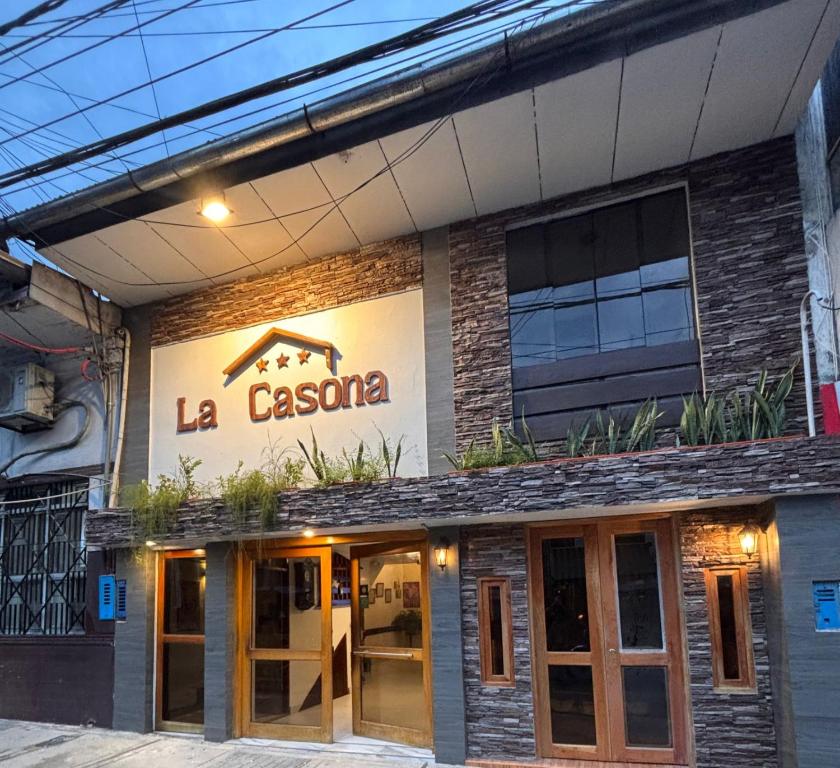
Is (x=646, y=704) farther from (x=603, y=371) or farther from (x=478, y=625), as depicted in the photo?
(x=603, y=371)

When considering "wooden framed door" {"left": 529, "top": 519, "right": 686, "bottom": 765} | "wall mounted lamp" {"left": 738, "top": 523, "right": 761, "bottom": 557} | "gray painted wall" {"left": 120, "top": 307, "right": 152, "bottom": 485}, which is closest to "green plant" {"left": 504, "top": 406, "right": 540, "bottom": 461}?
"wooden framed door" {"left": 529, "top": 519, "right": 686, "bottom": 765}

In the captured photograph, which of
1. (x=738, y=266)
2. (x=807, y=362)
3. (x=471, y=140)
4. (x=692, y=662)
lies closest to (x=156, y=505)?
(x=471, y=140)

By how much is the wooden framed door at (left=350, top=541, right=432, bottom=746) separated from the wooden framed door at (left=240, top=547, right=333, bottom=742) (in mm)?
344

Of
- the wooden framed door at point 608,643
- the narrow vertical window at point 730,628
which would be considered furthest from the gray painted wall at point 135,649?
the narrow vertical window at point 730,628

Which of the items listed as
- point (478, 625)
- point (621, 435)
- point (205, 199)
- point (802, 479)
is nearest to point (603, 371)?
point (621, 435)

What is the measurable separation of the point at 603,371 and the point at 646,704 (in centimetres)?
308

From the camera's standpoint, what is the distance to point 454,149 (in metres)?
7.00

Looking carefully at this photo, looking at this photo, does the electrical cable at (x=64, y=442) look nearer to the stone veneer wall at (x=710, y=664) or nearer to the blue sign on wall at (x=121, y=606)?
the blue sign on wall at (x=121, y=606)

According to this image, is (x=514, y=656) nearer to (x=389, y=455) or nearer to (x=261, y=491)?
(x=389, y=455)

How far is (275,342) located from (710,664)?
578cm

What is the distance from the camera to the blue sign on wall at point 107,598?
880cm

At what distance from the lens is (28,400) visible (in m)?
9.60

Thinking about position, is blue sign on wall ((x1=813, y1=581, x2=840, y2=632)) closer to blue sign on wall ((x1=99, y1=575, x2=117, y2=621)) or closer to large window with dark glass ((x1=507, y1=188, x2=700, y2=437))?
large window with dark glass ((x1=507, y1=188, x2=700, y2=437))

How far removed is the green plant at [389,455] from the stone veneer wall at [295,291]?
5.55 feet
